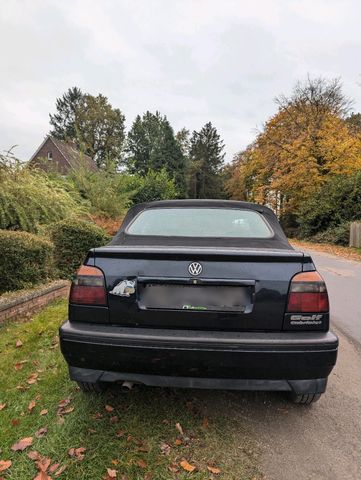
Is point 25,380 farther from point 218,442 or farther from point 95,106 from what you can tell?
point 95,106

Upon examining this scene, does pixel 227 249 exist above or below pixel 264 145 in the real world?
below

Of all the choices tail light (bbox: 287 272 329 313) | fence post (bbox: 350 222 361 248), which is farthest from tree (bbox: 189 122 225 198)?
tail light (bbox: 287 272 329 313)

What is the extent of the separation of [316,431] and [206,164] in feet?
210

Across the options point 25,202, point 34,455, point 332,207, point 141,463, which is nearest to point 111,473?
point 141,463

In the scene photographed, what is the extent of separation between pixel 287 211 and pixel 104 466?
94.9 ft

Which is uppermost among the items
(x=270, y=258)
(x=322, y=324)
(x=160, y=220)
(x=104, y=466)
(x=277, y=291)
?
(x=160, y=220)

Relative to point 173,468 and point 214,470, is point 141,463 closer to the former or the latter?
point 173,468

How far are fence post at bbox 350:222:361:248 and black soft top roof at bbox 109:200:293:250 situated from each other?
48.2ft

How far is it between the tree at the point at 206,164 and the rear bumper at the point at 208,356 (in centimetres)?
6020

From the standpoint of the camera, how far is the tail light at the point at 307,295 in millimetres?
2451

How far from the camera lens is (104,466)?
231cm

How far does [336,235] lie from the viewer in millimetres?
19250

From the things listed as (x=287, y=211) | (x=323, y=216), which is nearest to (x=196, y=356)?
(x=323, y=216)

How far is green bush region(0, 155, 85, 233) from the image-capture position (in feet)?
24.4
